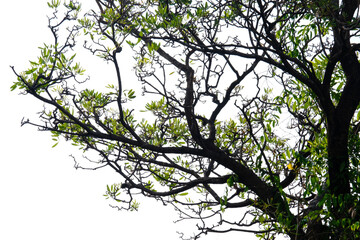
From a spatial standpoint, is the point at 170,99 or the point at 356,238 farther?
the point at 170,99

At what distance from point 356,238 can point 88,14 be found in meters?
3.55

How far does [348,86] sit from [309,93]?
427 millimetres

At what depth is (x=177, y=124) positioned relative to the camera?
512 centimetres

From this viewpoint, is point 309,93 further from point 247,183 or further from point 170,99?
point 170,99

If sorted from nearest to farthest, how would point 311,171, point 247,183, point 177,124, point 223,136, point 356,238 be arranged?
point 356,238
point 311,171
point 247,183
point 177,124
point 223,136

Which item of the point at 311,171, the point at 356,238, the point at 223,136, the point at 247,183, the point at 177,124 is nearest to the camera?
the point at 356,238

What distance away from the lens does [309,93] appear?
4.89 m

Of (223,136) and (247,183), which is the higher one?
(223,136)

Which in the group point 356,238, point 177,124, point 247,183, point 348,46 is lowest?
point 356,238

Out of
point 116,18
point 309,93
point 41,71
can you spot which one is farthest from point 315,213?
point 41,71

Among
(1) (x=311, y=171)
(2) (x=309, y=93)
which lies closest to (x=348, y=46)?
(2) (x=309, y=93)

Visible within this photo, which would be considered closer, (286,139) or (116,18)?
(116,18)

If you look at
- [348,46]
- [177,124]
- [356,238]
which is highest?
[348,46]

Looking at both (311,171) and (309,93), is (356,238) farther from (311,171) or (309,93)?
(309,93)
